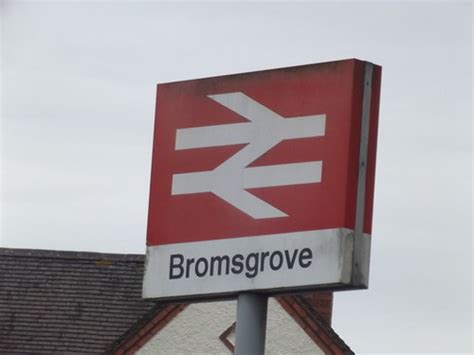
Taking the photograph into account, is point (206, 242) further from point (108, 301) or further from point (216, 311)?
point (108, 301)

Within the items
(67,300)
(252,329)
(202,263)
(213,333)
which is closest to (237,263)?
(202,263)

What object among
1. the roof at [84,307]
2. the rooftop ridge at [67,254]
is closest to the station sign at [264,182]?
the roof at [84,307]

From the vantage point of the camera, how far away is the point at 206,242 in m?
7.80

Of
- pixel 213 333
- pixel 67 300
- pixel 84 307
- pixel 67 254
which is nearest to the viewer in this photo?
pixel 213 333

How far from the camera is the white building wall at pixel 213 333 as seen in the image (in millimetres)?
25375

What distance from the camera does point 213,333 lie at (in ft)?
83.9

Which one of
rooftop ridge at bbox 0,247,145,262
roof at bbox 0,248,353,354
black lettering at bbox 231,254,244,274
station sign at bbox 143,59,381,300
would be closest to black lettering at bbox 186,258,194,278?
station sign at bbox 143,59,381,300

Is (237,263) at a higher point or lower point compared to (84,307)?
lower

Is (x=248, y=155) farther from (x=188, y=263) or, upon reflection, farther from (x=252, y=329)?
(x=252, y=329)

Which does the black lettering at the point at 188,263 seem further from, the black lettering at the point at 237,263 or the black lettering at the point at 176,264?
the black lettering at the point at 237,263

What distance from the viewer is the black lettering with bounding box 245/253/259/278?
7645 millimetres

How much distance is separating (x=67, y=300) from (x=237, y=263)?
2015cm

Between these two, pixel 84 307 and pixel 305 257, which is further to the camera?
pixel 84 307

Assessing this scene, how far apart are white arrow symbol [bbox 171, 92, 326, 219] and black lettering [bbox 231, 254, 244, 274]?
0.62 feet
